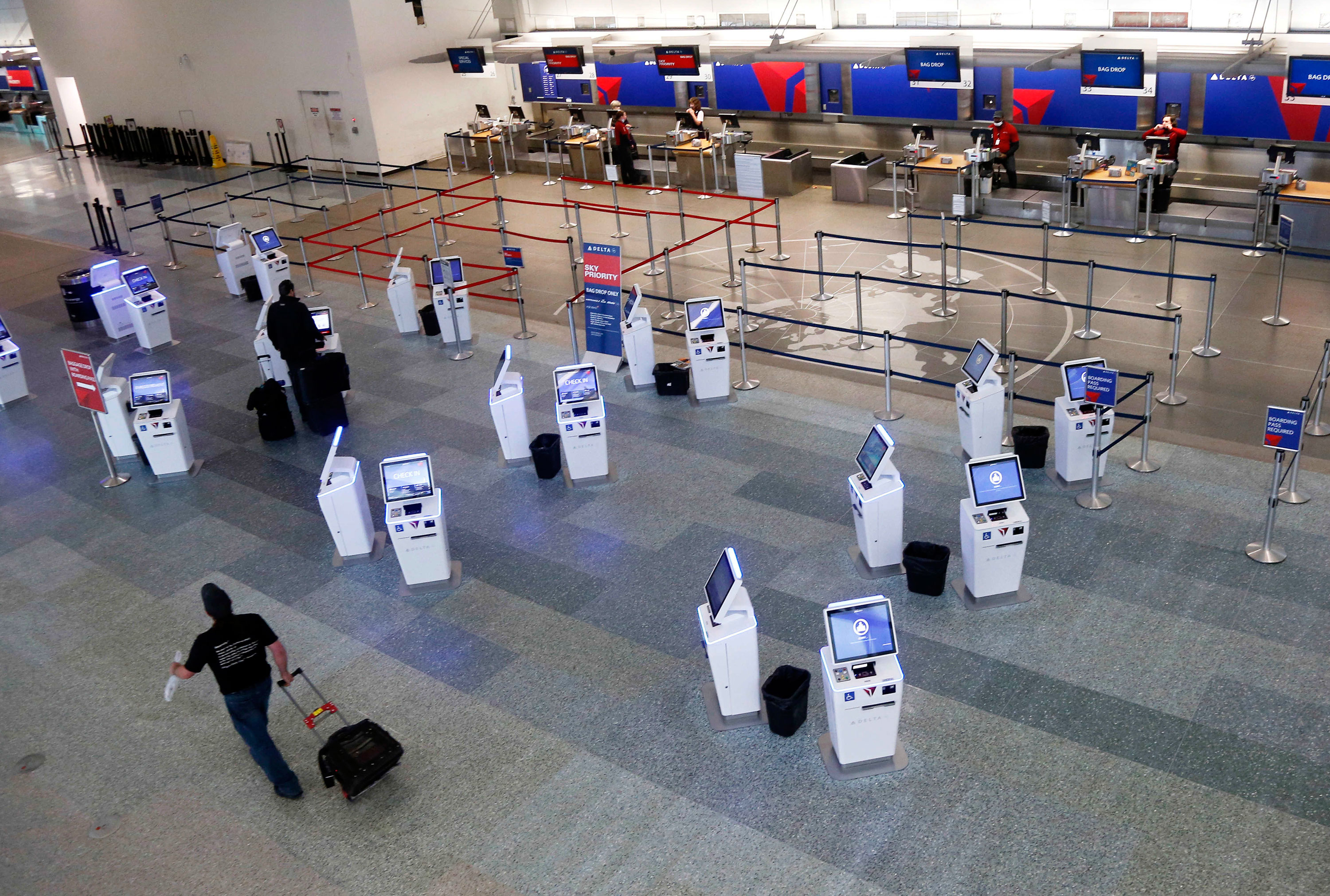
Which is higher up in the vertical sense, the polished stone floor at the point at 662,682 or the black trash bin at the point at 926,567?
the black trash bin at the point at 926,567

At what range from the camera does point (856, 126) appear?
20.3m

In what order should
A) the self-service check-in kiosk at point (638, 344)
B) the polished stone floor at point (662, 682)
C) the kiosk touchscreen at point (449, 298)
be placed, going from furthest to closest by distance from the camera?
the kiosk touchscreen at point (449, 298) < the self-service check-in kiosk at point (638, 344) < the polished stone floor at point (662, 682)

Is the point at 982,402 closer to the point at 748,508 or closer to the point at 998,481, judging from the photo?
the point at 998,481

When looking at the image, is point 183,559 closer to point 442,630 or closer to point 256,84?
point 442,630

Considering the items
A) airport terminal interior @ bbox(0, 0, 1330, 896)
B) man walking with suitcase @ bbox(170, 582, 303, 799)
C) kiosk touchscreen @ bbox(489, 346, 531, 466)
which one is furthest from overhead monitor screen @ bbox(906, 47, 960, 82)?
man walking with suitcase @ bbox(170, 582, 303, 799)

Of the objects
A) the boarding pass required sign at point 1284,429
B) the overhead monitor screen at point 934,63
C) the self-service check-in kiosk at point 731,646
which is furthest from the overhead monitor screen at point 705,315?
the overhead monitor screen at point 934,63

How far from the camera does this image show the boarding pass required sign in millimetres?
7738

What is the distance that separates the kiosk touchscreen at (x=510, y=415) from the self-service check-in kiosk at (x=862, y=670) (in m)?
4.99

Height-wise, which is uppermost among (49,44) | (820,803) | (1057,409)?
(49,44)

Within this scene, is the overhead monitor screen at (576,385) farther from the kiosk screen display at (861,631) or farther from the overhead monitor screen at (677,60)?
the overhead monitor screen at (677,60)

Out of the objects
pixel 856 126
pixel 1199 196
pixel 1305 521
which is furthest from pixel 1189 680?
pixel 856 126

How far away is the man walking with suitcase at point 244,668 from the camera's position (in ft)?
21.0

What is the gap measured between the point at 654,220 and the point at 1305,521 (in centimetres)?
1266

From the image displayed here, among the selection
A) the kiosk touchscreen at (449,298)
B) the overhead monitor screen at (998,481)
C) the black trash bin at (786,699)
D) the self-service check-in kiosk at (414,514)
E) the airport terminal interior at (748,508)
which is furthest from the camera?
the kiosk touchscreen at (449,298)
